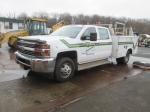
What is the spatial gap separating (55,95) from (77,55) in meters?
1.67

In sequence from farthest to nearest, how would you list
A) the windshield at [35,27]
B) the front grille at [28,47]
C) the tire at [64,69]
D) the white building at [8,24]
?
the white building at [8,24], the windshield at [35,27], the tire at [64,69], the front grille at [28,47]

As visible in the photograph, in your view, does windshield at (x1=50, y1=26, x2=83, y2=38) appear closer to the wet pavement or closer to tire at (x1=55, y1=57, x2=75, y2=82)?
tire at (x1=55, y1=57, x2=75, y2=82)

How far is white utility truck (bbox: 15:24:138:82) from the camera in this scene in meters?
4.09

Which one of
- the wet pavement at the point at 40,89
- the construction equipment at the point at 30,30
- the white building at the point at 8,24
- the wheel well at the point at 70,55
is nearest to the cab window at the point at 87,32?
the wheel well at the point at 70,55

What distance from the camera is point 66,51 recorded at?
457cm

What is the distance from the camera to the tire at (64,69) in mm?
4484

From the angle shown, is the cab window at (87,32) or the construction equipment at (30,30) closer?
the cab window at (87,32)

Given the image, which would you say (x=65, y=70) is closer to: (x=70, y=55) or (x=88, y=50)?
(x=70, y=55)

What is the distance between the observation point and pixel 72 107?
3256mm

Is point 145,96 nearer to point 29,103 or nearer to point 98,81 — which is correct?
point 98,81

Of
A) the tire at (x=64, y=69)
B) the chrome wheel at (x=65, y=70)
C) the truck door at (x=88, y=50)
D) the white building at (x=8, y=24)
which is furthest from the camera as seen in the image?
the white building at (x=8, y=24)

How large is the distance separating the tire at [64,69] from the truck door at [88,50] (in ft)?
1.60

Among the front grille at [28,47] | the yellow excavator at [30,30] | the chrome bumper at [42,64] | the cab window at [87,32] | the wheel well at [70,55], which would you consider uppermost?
the yellow excavator at [30,30]

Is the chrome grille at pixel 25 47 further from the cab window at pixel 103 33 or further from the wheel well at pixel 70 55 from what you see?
the cab window at pixel 103 33
